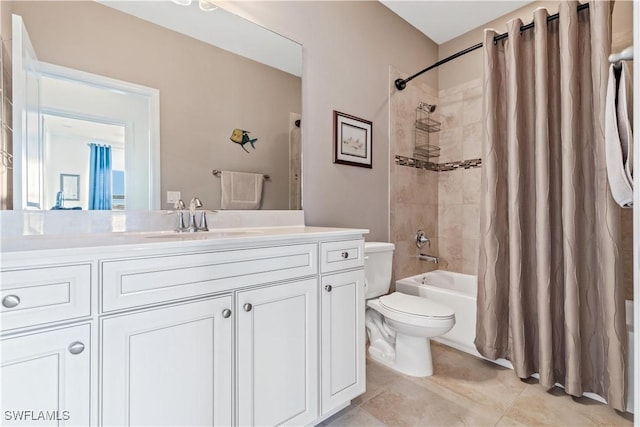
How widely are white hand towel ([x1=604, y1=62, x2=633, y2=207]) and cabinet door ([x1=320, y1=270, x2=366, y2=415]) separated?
117cm

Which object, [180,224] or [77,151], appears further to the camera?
[180,224]

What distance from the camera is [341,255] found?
1390 millimetres

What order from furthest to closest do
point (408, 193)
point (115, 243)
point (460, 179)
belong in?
point (460, 179) < point (408, 193) < point (115, 243)

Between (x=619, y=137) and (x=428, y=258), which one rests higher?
(x=619, y=137)

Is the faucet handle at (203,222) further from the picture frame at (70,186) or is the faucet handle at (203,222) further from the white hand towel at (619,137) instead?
the white hand towel at (619,137)

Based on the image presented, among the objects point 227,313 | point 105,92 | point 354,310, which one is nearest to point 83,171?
point 105,92

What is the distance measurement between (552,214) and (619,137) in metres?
0.53

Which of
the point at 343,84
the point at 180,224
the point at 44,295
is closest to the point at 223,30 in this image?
the point at 343,84

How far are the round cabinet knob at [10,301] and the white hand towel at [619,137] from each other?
6.52ft

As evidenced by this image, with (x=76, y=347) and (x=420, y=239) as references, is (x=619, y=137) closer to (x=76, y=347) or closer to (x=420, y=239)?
(x=420, y=239)

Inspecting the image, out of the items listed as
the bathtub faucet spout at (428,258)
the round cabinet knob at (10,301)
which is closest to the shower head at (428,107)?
the bathtub faucet spout at (428,258)

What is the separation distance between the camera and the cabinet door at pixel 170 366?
2.81 feet

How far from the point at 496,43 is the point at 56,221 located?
8.19 ft

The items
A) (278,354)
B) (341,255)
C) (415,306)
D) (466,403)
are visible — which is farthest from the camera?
(415,306)
